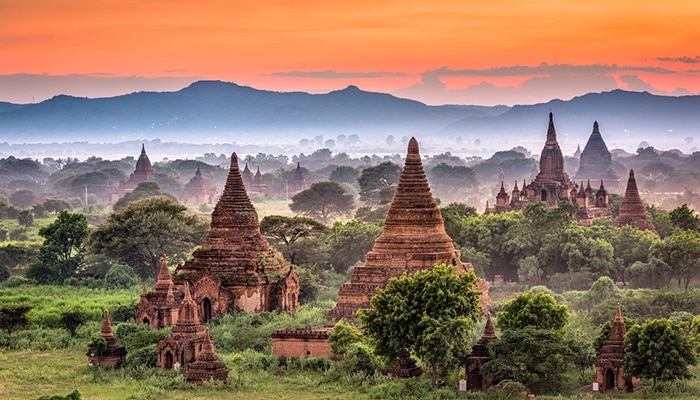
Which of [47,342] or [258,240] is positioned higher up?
[258,240]

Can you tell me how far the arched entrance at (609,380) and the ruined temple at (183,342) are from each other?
39.2 feet

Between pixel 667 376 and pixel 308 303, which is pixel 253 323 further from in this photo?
pixel 667 376

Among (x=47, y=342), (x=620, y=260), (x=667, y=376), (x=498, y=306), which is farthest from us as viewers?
(x=620, y=260)

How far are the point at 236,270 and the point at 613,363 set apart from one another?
1800 centimetres

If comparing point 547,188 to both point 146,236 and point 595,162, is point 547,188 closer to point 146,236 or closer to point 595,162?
point 146,236

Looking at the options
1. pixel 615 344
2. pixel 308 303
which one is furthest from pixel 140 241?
pixel 615 344

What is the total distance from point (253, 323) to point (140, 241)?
1739 cm

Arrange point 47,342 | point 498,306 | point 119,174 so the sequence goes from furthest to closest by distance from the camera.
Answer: point 119,174 < point 498,306 < point 47,342

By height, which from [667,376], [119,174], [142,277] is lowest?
[667,376]

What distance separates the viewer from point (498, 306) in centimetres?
5416

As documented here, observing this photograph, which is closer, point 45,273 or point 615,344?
point 615,344

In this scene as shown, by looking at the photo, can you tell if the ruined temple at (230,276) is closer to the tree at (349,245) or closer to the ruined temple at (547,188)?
the tree at (349,245)

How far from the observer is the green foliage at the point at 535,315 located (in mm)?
42969

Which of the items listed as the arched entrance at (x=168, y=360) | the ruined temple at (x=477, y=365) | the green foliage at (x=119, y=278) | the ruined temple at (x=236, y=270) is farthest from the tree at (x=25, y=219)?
the ruined temple at (x=477, y=365)
